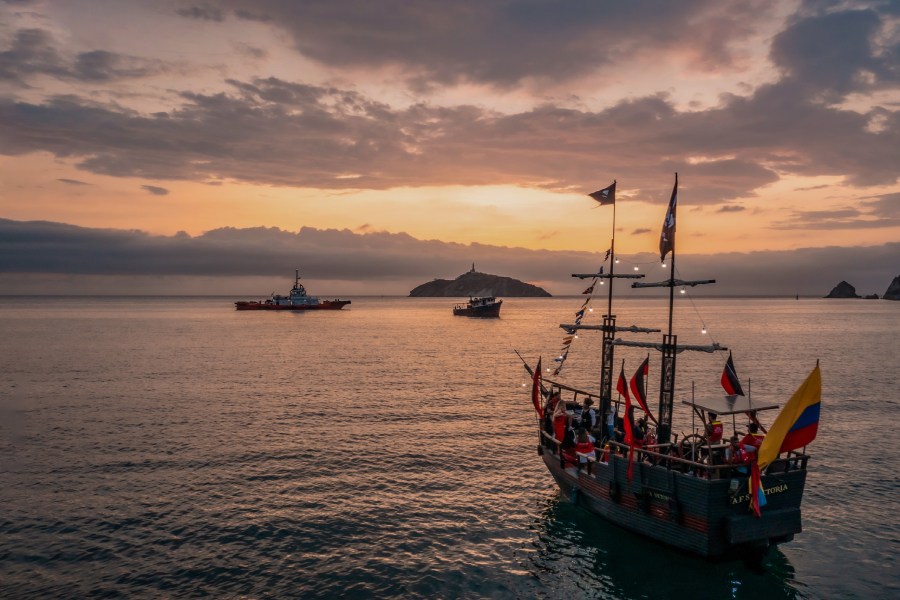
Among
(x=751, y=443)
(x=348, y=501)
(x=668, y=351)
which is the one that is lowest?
(x=348, y=501)

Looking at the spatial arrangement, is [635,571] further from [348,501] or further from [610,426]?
[348,501]

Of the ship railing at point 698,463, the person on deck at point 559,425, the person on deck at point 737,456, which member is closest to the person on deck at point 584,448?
the person on deck at point 559,425

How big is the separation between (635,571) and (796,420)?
22.2ft

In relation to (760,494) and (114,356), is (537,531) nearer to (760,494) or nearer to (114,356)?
(760,494)

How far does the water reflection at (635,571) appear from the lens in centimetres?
1698

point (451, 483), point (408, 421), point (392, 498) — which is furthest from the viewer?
point (408, 421)

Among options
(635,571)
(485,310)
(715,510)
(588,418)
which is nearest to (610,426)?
(588,418)

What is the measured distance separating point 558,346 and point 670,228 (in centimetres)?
7653

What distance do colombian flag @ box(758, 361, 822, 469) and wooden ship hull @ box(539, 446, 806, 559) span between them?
1468 millimetres

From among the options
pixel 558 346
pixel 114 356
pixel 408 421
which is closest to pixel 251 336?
pixel 114 356

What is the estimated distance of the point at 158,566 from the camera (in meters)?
18.0

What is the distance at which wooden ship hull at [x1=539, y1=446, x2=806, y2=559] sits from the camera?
1694 cm

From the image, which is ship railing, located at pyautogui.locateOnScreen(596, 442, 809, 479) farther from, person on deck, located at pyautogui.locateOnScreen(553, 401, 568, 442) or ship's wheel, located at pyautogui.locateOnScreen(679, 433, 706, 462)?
person on deck, located at pyautogui.locateOnScreen(553, 401, 568, 442)

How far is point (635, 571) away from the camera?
18219 mm
